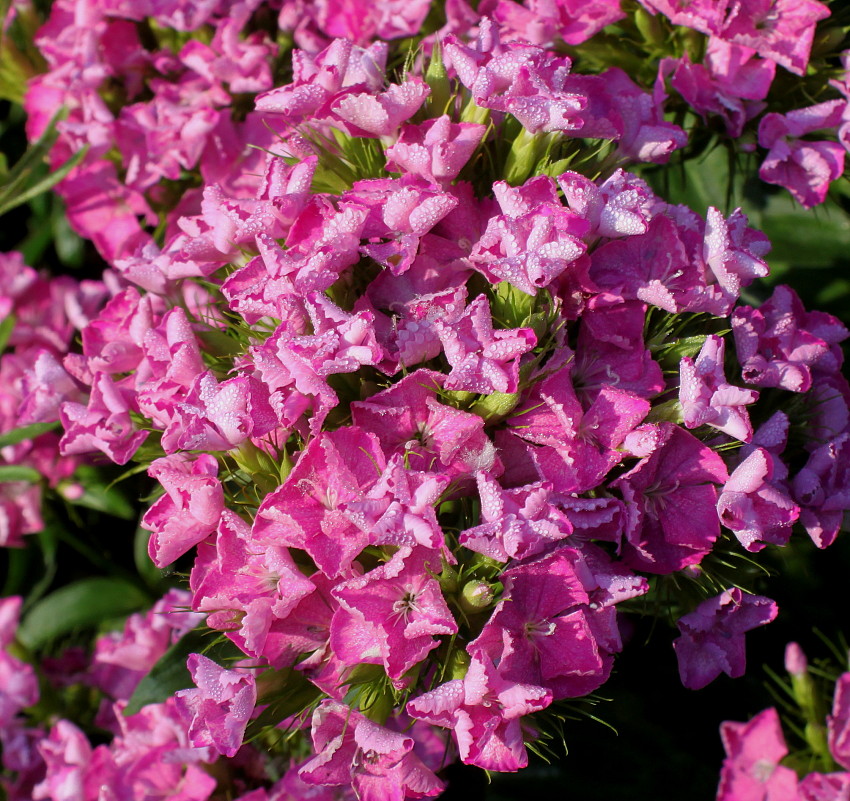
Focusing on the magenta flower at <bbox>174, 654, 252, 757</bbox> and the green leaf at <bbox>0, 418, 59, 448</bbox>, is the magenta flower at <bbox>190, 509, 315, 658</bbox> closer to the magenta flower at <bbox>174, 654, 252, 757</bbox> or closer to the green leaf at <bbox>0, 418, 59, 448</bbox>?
the magenta flower at <bbox>174, 654, 252, 757</bbox>

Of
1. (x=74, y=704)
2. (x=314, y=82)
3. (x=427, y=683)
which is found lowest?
(x=74, y=704)

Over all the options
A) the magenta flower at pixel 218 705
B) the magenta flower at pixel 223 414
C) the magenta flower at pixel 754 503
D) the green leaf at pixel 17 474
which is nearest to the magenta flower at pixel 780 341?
the magenta flower at pixel 754 503

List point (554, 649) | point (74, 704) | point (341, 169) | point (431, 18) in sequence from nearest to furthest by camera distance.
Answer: point (554, 649) < point (341, 169) < point (431, 18) < point (74, 704)

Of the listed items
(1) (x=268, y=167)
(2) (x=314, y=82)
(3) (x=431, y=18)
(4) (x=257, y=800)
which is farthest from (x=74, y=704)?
(3) (x=431, y=18)

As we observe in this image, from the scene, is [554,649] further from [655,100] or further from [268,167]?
[655,100]

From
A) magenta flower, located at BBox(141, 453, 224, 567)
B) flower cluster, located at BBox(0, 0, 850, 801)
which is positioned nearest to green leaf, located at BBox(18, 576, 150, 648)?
flower cluster, located at BBox(0, 0, 850, 801)
